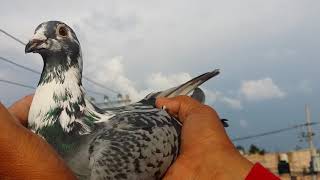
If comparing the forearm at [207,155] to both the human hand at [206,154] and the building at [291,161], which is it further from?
the building at [291,161]

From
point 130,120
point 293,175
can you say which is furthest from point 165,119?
point 293,175

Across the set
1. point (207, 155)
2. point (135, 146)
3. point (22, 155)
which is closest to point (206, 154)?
point (207, 155)

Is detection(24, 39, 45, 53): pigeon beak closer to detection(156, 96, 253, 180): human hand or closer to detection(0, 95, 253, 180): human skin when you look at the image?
detection(0, 95, 253, 180): human skin

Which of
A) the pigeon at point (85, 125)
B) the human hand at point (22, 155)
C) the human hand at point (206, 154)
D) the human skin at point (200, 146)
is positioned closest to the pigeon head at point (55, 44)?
the pigeon at point (85, 125)

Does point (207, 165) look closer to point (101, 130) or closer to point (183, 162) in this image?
point (183, 162)

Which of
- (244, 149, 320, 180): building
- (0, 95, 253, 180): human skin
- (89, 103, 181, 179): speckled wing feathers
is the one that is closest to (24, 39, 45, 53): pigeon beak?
(0, 95, 253, 180): human skin

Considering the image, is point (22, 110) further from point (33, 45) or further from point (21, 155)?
point (21, 155)
